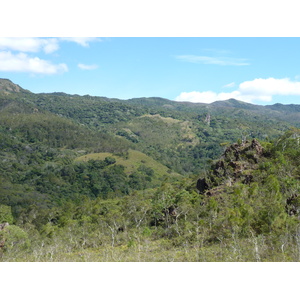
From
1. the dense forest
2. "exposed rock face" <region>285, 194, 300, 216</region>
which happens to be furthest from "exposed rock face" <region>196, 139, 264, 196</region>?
"exposed rock face" <region>285, 194, 300, 216</region>

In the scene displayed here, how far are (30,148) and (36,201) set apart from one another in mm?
64029

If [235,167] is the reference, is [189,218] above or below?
below

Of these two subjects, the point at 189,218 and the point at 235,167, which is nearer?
the point at 189,218

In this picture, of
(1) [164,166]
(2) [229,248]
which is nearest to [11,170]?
(1) [164,166]

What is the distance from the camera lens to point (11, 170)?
107 metres

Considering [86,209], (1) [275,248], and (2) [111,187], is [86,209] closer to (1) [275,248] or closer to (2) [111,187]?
(1) [275,248]

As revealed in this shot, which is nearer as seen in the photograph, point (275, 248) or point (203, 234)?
point (275, 248)

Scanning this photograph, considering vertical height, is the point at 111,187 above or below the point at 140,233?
below

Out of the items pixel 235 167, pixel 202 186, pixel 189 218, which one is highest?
pixel 235 167

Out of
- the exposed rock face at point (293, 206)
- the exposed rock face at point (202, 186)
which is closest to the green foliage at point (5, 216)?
the exposed rock face at point (202, 186)

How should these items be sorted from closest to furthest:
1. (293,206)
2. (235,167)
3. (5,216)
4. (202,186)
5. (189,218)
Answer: (293,206)
(189,218)
(235,167)
(202,186)
(5,216)

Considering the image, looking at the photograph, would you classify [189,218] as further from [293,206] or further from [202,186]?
[293,206]

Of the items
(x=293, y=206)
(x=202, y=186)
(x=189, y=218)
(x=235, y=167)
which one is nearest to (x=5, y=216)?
(x=202, y=186)

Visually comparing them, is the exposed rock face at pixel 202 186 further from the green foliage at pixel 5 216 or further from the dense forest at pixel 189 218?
the green foliage at pixel 5 216
